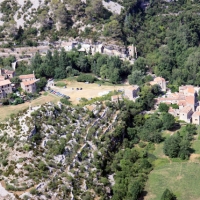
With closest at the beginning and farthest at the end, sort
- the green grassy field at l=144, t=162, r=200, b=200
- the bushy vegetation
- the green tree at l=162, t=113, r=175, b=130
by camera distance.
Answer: the green grassy field at l=144, t=162, r=200, b=200
the green tree at l=162, t=113, r=175, b=130
the bushy vegetation

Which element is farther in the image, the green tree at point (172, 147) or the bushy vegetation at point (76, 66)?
the bushy vegetation at point (76, 66)

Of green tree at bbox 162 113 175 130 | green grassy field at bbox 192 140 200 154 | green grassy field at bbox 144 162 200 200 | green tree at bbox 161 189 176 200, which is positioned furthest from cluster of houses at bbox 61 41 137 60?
green tree at bbox 161 189 176 200

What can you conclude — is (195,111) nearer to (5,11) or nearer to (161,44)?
(161,44)

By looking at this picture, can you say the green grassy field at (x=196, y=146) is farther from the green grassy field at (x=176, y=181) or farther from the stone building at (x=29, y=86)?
the stone building at (x=29, y=86)

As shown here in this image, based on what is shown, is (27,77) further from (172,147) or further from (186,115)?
(172,147)

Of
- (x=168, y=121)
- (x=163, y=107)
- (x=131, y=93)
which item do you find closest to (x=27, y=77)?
(x=131, y=93)

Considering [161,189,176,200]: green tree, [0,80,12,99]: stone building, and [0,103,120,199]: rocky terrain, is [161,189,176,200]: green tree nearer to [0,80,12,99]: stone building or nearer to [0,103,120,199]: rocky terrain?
[0,103,120,199]: rocky terrain

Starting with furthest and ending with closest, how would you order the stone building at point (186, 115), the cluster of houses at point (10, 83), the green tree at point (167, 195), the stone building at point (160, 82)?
the stone building at point (160, 82) → the cluster of houses at point (10, 83) → the stone building at point (186, 115) → the green tree at point (167, 195)

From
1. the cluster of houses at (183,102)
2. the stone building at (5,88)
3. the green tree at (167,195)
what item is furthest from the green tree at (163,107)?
the stone building at (5,88)
